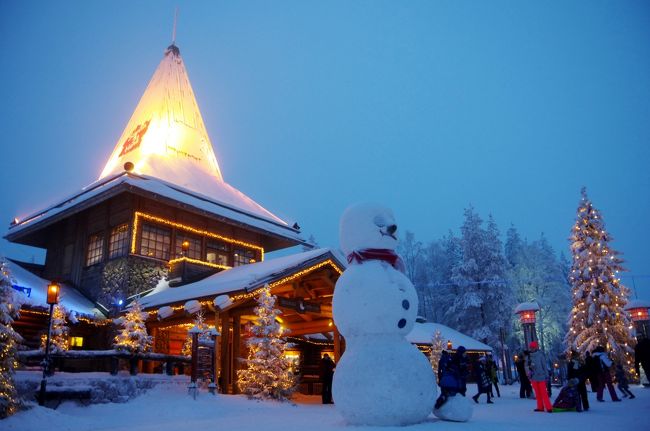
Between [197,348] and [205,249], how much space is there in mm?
9535

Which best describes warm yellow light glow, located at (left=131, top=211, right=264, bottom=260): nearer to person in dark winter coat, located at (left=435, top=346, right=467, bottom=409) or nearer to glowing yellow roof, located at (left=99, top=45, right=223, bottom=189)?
glowing yellow roof, located at (left=99, top=45, right=223, bottom=189)

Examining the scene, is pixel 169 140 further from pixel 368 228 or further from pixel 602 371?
pixel 602 371

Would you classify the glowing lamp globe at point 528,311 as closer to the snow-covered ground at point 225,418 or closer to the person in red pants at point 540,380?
the snow-covered ground at point 225,418

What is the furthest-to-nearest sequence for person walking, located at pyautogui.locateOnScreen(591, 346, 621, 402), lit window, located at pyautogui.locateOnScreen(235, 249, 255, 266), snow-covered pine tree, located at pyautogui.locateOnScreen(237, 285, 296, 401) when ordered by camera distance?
lit window, located at pyautogui.locateOnScreen(235, 249, 255, 266)
snow-covered pine tree, located at pyautogui.locateOnScreen(237, 285, 296, 401)
person walking, located at pyautogui.locateOnScreen(591, 346, 621, 402)

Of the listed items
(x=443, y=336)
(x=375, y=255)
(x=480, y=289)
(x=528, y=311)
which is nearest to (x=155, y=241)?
(x=375, y=255)

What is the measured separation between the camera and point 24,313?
1767 cm

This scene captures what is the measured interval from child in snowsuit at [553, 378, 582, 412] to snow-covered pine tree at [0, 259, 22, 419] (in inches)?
446

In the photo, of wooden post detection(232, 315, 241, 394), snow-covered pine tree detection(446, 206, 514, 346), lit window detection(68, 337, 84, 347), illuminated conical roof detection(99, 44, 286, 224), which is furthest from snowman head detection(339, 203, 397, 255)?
snow-covered pine tree detection(446, 206, 514, 346)

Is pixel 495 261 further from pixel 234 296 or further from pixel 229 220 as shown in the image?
pixel 234 296

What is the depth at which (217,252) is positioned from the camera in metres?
23.2

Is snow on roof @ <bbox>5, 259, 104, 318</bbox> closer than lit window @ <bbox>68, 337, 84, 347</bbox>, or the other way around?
snow on roof @ <bbox>5, 259, 104, 318</bbox>

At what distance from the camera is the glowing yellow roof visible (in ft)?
77.2

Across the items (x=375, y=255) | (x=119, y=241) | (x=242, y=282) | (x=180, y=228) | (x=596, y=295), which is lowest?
(x=375, y=255)

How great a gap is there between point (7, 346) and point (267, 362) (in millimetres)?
6727
